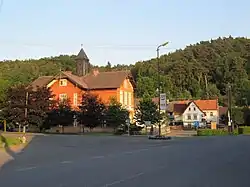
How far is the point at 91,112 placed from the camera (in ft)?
189

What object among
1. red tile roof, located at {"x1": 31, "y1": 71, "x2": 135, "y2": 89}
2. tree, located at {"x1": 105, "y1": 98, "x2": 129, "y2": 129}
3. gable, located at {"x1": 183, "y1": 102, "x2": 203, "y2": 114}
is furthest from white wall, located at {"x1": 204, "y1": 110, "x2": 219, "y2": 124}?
tree, located at {"x1": 105, "y1": 98, "x2": 129, "y2": 129}

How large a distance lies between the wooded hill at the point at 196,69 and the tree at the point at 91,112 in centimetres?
5739

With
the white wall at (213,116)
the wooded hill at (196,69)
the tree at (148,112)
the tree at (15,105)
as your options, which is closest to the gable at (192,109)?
the white wall at (213,116)

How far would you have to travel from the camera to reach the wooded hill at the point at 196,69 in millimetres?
121375

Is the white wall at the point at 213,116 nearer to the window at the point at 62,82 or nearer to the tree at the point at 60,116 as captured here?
the window at the point at 62,82

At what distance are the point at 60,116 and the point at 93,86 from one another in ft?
46.6

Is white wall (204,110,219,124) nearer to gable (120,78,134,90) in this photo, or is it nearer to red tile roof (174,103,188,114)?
red tile roof (174,103,188,114)

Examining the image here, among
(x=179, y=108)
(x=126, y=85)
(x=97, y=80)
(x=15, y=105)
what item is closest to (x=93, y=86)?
(x=97, y=80)

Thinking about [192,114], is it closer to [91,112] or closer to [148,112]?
[148,112]

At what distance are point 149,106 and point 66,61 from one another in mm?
77909

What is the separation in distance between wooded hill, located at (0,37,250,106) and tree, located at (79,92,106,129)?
188 ft

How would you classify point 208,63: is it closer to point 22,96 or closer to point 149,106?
point 149,106

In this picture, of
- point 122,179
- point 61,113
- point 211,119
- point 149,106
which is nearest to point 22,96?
point 61,113

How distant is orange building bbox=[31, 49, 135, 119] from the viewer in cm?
7050
